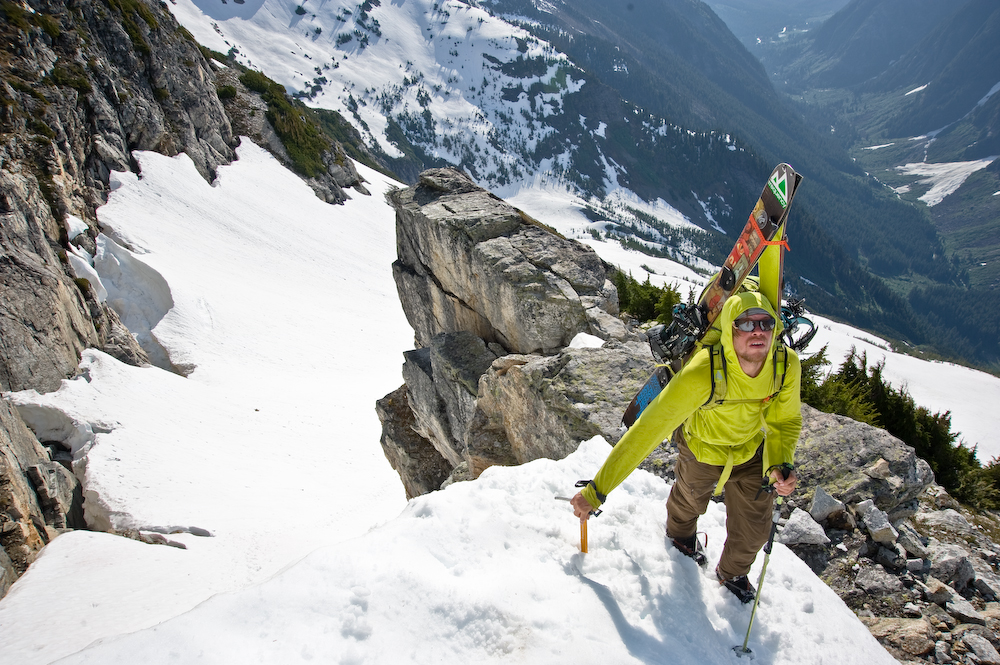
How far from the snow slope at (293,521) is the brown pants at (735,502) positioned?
41 cm

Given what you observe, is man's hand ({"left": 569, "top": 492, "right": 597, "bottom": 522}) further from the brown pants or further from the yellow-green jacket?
the brown pants

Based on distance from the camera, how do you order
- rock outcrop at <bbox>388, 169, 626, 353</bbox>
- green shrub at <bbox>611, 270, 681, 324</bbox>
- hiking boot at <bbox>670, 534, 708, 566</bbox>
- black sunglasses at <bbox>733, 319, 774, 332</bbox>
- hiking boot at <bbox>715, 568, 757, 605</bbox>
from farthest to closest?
1. green shrub at <bbox>611, 270, 681, 324</bbox>
2. rock outcrop at <bbox>388, 169, 626, 353</bbox>
3. hiking boot at <bbox>670, 534, 708, 566</bbox>
4. hiking boot at <bbox>715, 568, 757, 605</bbox>
5. black sunglasses at <bbox>733, 319, 774, 332</bbox>

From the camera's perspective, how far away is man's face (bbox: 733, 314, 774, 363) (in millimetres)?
3334

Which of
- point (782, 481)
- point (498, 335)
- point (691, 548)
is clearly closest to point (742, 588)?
point (691, 548)

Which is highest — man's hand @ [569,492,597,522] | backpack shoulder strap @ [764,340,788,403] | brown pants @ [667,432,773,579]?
backpack shoulder strap @ [764,340,788,403]

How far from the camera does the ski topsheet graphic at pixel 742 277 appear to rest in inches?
160

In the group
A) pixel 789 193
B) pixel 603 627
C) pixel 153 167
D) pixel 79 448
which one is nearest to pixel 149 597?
pixel 79 448

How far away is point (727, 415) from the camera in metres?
3.59

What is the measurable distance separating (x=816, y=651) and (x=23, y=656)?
1060 cm

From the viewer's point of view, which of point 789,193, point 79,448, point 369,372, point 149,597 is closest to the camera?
point 789,193

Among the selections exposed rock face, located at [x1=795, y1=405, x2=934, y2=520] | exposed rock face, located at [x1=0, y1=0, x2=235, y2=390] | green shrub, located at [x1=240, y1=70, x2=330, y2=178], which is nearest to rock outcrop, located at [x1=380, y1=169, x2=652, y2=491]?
exposed rock face, located at [x1=795, y1=405, x2=934, y2=520]

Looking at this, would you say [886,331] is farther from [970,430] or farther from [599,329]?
[599,329]

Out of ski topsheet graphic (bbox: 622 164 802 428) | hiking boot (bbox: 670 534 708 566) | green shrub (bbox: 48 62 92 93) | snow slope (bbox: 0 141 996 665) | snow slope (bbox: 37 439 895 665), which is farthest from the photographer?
green shrub (bbox: 48 62 92 93)

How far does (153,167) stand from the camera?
111 feet
